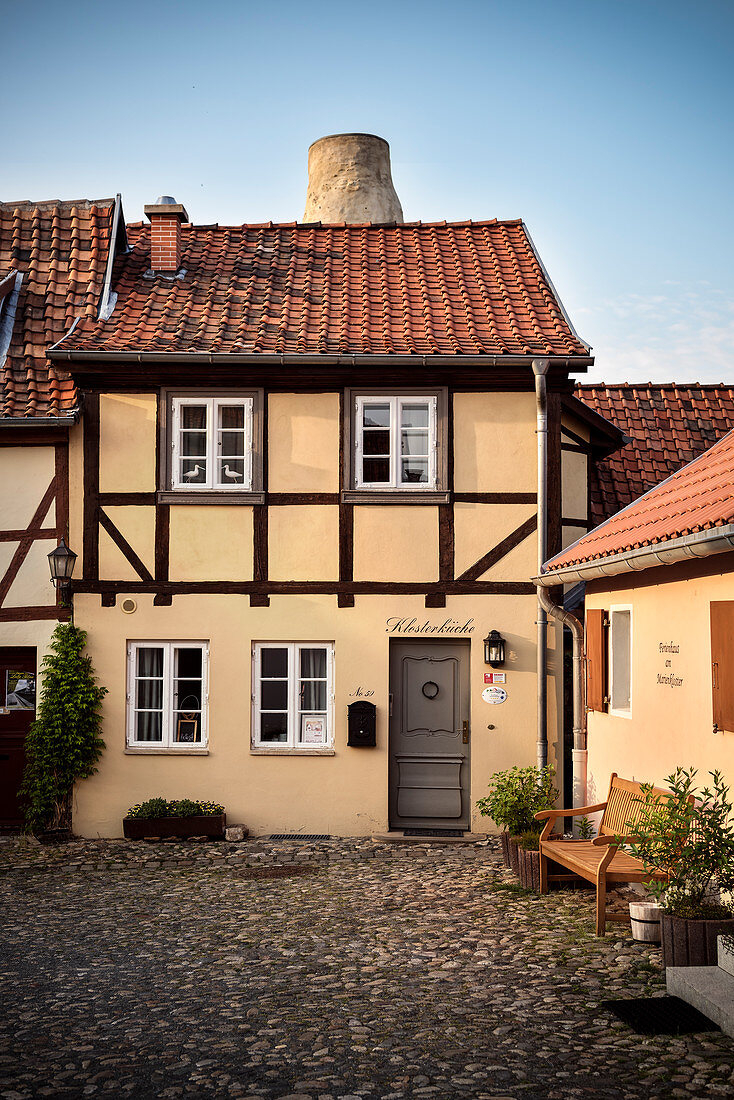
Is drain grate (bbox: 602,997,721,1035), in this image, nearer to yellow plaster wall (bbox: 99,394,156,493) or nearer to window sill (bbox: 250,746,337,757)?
window sill (bbox: 250,746,337,757)

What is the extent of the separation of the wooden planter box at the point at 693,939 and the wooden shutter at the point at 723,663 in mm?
1323

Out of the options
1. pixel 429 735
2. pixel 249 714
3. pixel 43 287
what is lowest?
pixel 429 735

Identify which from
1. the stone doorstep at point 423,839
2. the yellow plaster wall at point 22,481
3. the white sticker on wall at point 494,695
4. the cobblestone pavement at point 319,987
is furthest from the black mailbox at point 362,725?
the yellow plaster wall at point 22,481

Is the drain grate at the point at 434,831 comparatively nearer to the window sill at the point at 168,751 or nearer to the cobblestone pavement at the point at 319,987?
the cobblestone pavement at the point at 319,987

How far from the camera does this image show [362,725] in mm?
11859

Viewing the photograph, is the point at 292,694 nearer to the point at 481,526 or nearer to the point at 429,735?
the point at 429,735

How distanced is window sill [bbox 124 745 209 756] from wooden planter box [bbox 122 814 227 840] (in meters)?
0.71

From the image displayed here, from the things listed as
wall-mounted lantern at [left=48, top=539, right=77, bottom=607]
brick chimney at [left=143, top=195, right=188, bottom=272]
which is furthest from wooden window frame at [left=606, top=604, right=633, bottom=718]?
brick chimney at [left=143, top=195, right=188, bottom=272]

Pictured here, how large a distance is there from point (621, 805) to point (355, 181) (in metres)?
15.2

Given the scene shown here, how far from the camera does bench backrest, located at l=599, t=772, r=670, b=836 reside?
28.6 ft

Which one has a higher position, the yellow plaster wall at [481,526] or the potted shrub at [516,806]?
the yellow plaster wall at [481,526]

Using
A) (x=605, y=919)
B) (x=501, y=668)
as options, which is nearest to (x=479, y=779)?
(x=501, y=668)

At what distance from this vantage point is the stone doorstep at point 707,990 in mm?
5688

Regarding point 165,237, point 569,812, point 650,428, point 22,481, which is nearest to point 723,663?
point 569,812
